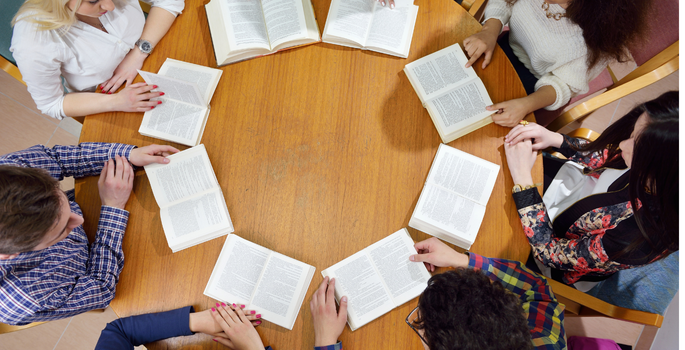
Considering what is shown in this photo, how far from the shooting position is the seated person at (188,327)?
1.13 m

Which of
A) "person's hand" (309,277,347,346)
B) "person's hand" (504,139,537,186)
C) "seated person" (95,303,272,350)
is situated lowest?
"seated person" (95,303,272,350)

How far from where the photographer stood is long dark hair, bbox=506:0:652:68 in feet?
4.05

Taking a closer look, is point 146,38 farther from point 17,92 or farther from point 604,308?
point 604,308

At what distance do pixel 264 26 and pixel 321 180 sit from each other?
0.65 m

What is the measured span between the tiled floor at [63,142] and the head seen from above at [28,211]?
122 centimetres

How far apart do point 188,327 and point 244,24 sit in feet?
3.56

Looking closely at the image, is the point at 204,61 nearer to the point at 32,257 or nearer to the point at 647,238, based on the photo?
the point at 32,257

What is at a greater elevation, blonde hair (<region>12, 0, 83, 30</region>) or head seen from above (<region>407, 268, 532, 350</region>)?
blonde hair (<region>12, 0, 83, 30</region>)

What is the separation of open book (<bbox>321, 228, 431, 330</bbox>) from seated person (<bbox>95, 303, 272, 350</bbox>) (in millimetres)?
291

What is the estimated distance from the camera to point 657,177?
99 centimetres

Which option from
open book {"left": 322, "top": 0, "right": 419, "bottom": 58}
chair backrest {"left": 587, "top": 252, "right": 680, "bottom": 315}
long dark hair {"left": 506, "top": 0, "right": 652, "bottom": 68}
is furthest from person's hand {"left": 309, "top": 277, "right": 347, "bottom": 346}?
long dark hair {"left": 506, "top": 0, "right": 652, "bottom": 68}

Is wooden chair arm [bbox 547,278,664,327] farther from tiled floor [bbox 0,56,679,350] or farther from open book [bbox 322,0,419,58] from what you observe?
open book [bbox 322,0,419,58]

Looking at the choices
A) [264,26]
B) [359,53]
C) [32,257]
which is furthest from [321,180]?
[32,257]

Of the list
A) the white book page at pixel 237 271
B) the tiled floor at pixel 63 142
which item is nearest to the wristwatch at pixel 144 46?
the white book page at pixel 237 271
